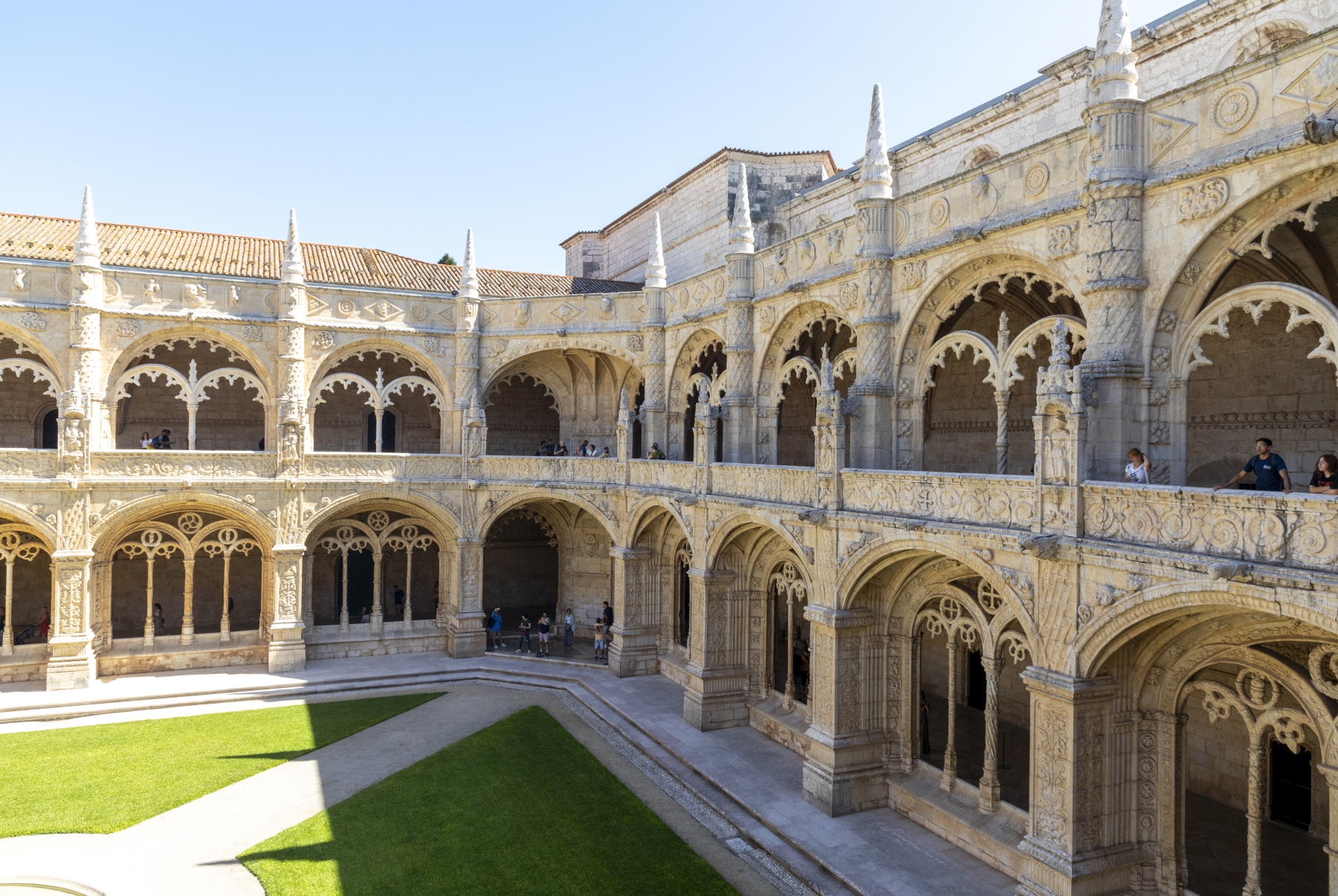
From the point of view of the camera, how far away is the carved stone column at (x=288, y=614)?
2545cm

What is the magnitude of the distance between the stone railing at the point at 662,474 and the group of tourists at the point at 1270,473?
11421mm

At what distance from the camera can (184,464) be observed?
24703 millimetres

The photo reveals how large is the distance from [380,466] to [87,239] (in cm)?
1013

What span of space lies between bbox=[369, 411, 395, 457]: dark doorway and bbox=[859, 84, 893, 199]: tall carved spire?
21670 mm

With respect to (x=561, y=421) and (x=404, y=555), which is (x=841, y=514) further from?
(x=404, y=555)

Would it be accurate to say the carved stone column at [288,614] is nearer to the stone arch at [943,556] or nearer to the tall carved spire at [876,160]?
the stone arch at [943,556]

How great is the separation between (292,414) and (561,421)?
30.8ft

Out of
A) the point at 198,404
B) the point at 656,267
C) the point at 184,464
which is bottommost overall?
the point at 184,464

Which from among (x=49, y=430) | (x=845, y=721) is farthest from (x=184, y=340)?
(x=845, y=721)

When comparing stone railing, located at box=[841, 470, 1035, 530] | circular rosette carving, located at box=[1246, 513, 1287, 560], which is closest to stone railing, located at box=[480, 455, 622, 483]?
stone railing, located at box=[841, 470, 1035, 530]

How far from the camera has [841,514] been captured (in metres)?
15.8

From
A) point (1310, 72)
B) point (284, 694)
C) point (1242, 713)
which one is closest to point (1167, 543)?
point (1242, 713)

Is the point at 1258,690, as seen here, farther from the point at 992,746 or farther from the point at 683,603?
the point at 683,603

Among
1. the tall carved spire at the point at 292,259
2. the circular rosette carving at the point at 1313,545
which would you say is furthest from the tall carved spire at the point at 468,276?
the circular rosette carving at the point at 1313,545
